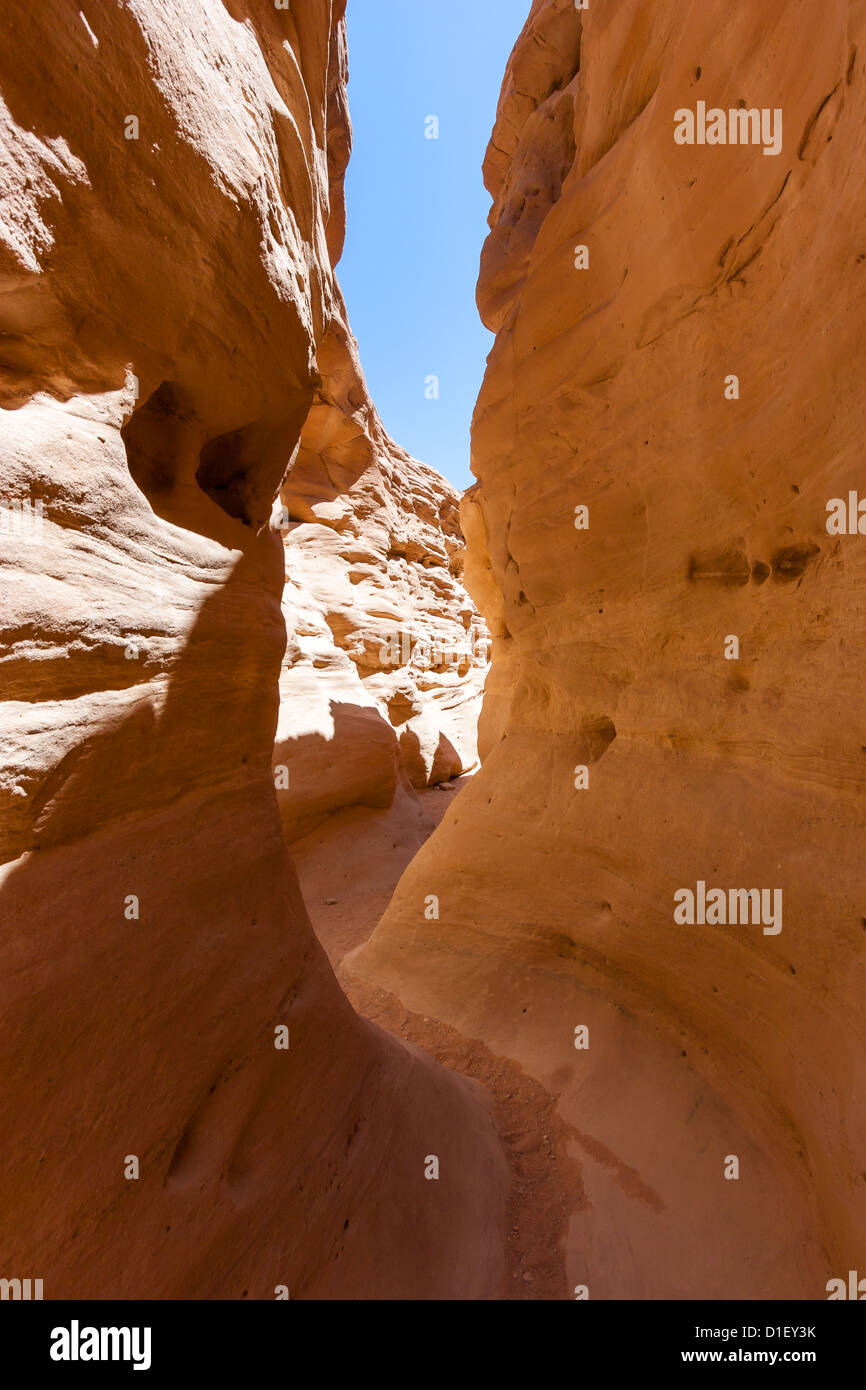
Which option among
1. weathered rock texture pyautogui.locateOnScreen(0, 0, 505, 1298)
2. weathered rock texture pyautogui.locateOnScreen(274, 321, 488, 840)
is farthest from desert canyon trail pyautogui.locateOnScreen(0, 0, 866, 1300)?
weathered rock texture pyautogui.locateOnScreen(274, 321, 488, 840)

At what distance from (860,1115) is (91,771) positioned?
2946 millimetres

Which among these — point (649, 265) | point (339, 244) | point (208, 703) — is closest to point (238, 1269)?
point (208, 703)

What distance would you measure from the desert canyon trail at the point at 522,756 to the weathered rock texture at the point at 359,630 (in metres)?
4.65

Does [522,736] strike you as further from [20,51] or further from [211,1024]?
[20,51]

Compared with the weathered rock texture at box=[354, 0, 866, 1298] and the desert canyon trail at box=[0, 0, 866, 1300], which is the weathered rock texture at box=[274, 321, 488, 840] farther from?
the desert canyon trail at box=[0, 0, 866, 1300]

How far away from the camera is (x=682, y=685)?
11.7 ft

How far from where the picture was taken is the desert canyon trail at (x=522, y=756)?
1.65m

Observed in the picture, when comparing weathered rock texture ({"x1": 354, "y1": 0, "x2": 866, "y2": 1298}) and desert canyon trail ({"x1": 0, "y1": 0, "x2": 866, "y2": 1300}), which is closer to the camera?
desert canyon trail ({"x1": 0, "y1": 0, "x2": 866, "y2": 1300})

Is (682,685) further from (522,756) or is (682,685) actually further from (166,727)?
(166,727)

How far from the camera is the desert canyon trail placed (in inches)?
65.1

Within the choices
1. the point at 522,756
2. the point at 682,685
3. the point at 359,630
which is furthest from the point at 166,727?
the point at 359,630

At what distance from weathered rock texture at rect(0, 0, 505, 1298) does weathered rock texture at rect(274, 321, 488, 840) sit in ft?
19.6

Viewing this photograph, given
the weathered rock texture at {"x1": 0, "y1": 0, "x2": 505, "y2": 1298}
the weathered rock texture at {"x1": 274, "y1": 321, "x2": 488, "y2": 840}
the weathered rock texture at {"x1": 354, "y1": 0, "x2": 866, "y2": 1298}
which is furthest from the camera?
the weathered rock texture at {"x1": 274, "y1": 321, "x2": 488, "y2": 840}

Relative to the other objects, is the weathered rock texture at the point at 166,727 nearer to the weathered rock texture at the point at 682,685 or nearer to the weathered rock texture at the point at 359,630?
the weathered rock texture at the point at 682,685
